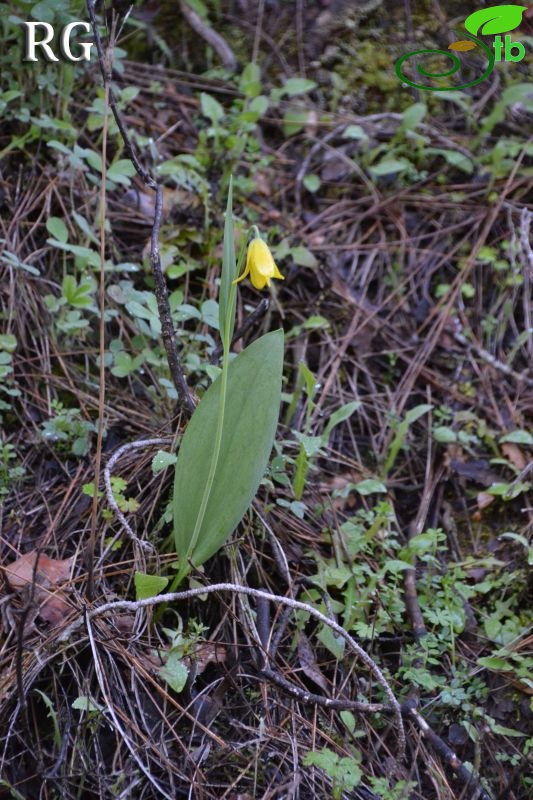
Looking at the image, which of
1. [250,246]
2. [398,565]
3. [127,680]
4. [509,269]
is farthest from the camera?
Answer: [509,269]

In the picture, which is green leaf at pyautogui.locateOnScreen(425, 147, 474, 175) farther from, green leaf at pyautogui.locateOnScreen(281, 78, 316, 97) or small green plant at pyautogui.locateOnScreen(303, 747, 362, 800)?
small green plant at pyautogui.locateOnScreen(303, 747, 362, 800)

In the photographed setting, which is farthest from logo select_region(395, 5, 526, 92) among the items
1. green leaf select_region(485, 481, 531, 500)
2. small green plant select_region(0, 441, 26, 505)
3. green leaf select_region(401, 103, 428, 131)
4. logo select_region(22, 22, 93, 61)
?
small green plant select_region(0, 441, 26, 505)

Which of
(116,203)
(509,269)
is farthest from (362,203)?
(116,203)

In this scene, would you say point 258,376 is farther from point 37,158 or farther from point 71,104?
point 71,104

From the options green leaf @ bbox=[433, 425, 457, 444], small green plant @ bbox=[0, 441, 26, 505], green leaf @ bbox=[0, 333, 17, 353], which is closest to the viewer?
small green plant @ bbox=[0, 441, 26, 505]

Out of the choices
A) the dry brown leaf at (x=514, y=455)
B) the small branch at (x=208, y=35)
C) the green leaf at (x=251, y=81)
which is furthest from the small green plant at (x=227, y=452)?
the small branch at (x=208, y=35)

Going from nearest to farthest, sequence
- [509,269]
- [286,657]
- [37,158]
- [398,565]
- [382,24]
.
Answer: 1. [286,657]
2. [398,565]
3. [37,158]
4. [509,269]
5. [382,24]
